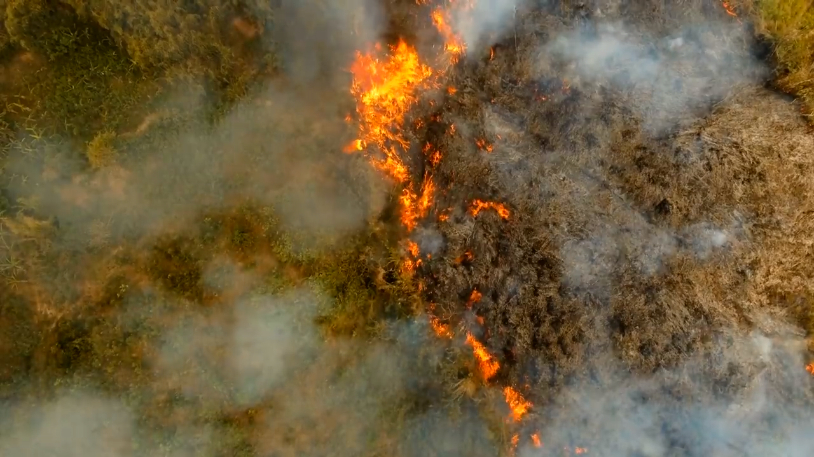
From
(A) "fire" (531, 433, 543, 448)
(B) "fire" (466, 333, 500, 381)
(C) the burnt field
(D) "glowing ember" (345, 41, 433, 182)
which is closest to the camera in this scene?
(C) the burnt field

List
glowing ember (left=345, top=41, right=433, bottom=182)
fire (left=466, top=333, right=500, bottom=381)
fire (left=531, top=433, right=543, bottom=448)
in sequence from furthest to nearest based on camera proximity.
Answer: glowing ember (left=345, top=41, right=433, bottom=182) < fire (left=466, top=333, right=500, bottom=381) < fire (left=531, top=433, right=543, bottom=448)

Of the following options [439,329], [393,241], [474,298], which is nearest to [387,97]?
[393,241]

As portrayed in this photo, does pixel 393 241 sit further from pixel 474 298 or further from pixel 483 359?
Answer: pixel 483 359

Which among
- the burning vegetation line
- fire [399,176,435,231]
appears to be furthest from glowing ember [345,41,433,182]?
fire [399,176,435,231]

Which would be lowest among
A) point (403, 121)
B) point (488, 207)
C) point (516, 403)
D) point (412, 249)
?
point (516, 403)

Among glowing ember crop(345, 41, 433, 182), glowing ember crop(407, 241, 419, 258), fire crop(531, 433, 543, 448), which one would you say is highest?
glowing ember crop(345, 41, 433, 182)

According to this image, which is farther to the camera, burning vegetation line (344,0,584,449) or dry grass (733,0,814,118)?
burning vegetation line (344,0,584,449)

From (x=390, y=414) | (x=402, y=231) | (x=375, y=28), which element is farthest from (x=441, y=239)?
(x=375, y=28)

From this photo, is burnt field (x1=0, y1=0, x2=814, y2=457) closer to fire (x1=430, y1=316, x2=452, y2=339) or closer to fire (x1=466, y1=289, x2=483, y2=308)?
fire (x1=430, y1=316, x2=452, y2=339)
